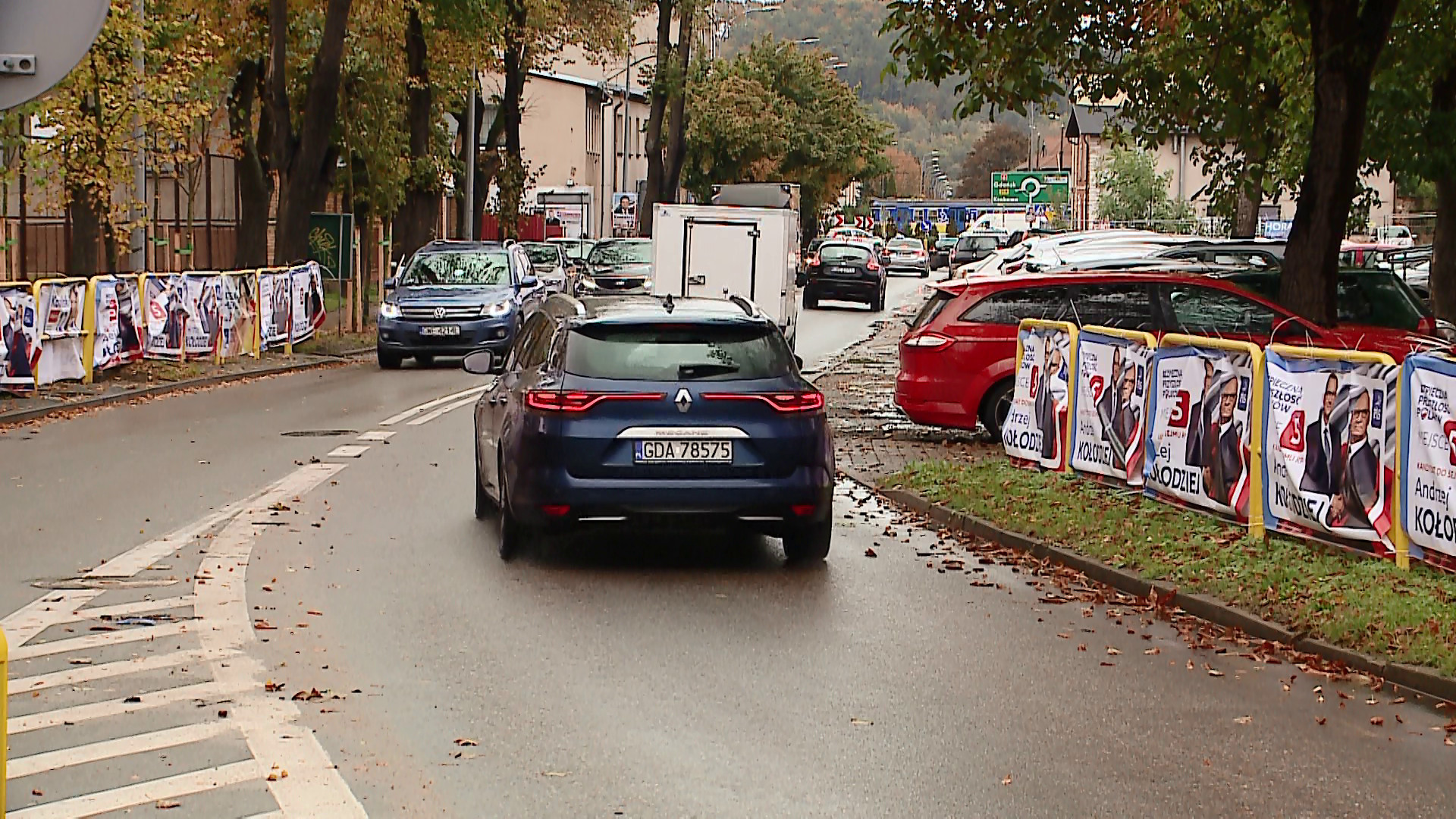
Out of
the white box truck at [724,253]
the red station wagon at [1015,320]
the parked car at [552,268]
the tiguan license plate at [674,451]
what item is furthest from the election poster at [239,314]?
the tiguan license plate at [674,451]

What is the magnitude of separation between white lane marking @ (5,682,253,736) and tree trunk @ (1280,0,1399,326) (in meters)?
11.6

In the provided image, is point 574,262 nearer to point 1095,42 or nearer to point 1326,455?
point 1095,42

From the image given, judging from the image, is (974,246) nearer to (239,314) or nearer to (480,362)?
(239,314)

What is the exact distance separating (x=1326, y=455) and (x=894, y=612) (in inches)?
98.8

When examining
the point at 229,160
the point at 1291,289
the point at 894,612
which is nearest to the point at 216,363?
the point at 1291,289

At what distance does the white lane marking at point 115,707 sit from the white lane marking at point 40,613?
118 centimetres

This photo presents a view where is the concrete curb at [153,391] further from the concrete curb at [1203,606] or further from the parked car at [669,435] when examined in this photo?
the parked car at [669,435]

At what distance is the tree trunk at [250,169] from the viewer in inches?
1275

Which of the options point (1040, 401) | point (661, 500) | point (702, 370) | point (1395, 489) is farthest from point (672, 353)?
point (1040, 401)

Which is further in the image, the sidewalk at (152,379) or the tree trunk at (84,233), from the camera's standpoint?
the tree trunk at (84,233)

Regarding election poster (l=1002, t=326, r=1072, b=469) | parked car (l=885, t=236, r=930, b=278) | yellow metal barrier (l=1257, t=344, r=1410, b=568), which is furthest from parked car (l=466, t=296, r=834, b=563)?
parked car (l=885, t=236, r=930, b=278)

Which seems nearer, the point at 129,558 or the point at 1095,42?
the point at 129,558

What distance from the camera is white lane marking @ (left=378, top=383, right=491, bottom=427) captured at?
65.0 feet

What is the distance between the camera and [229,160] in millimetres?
50188
